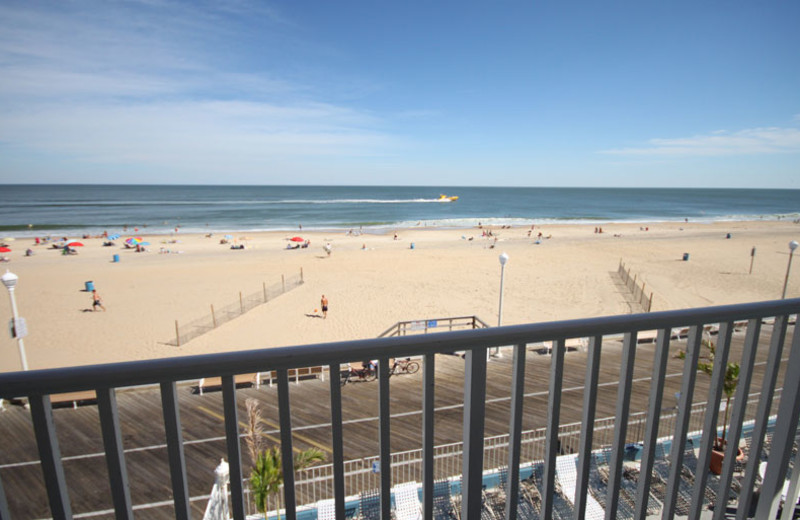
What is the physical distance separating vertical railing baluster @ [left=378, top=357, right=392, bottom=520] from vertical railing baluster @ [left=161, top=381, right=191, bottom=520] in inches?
23.9

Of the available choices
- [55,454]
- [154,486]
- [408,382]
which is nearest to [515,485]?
[55,454]

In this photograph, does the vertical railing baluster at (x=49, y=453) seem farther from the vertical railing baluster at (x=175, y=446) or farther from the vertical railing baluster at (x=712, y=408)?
the vertical railing baluster at (x=712, y=408)

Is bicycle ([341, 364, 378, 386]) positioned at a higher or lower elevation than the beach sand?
higher

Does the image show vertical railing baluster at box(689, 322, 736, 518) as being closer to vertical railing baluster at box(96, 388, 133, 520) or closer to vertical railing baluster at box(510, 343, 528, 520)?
vertical railing baluster at box(510, 343, 528, 520)

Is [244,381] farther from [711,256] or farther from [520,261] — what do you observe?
[711,256]

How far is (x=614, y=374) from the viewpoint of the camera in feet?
36.7

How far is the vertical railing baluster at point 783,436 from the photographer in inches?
77.3

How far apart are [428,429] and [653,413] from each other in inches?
38.4

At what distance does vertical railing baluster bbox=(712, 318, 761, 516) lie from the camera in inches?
73.4

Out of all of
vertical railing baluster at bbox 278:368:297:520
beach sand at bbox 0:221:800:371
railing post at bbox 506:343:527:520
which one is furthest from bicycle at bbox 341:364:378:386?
vertical railing baluster at bbox 278:368:297:520

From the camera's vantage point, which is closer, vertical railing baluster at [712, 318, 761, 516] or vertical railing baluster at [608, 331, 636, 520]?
vertical railing baluster at [608, 331, 636, 520]

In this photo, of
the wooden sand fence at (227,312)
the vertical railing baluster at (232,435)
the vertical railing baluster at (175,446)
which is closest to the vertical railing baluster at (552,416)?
the vertical railing baluster at (232,435)

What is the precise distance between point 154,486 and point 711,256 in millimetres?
38136

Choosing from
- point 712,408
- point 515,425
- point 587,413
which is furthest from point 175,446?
point 712,408
